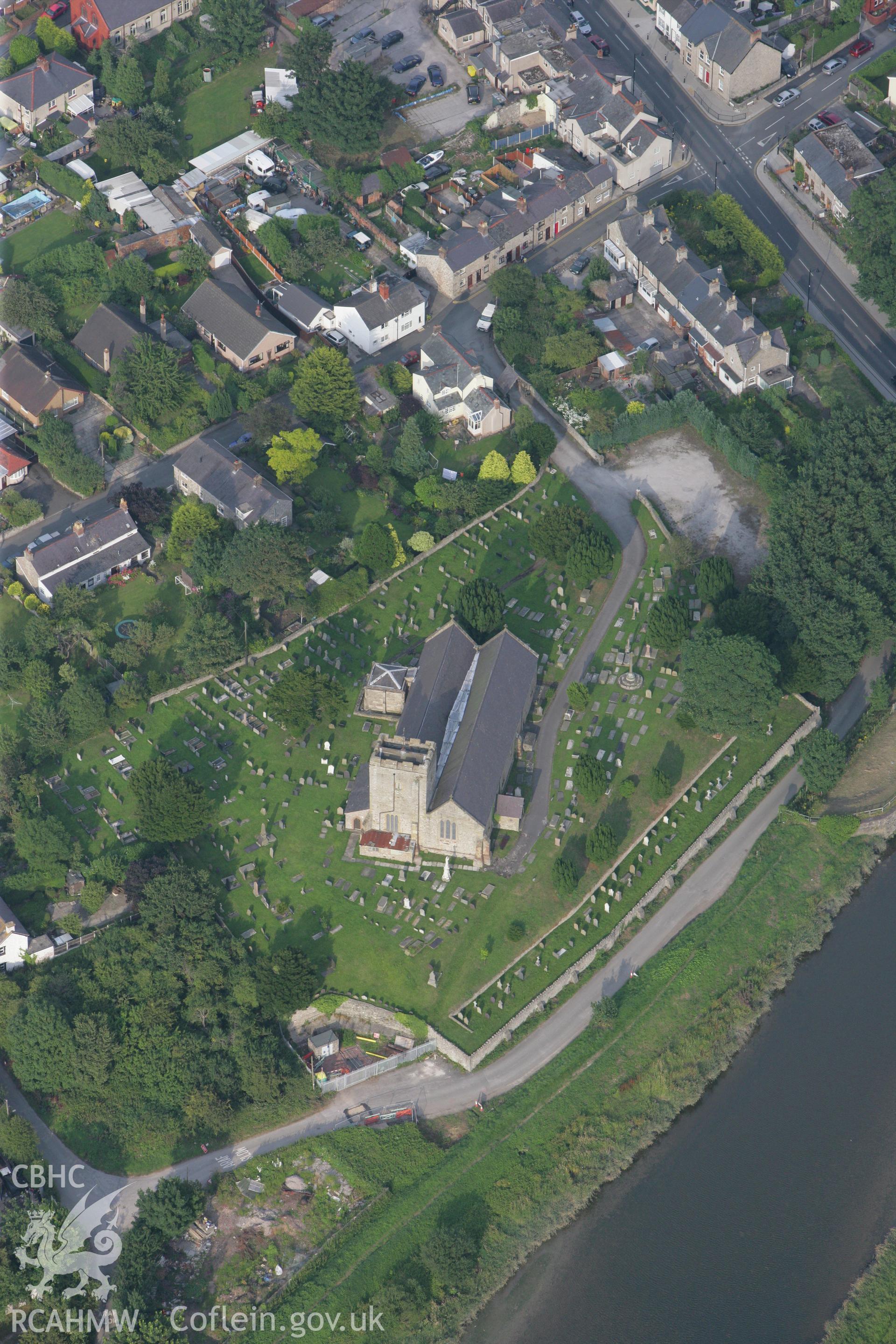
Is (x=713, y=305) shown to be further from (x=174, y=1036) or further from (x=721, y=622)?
(x=174, y=1036)

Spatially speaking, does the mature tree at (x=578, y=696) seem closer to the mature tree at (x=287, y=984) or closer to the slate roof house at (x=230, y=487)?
the slate roof house at (x=230, y=487)

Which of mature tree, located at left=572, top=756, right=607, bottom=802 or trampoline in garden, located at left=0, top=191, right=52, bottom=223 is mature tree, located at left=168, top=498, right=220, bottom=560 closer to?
mature tree, located at left=572, top=756, right=607, bottom=802

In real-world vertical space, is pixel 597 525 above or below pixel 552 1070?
above

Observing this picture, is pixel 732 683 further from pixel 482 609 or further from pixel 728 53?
pixel 728 53

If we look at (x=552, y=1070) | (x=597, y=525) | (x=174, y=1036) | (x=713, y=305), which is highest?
(x=713, y=305)

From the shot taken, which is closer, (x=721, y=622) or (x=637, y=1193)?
(x=637, y=1193)

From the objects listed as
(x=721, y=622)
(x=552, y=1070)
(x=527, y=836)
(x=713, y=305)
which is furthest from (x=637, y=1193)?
(x=713, y=305)

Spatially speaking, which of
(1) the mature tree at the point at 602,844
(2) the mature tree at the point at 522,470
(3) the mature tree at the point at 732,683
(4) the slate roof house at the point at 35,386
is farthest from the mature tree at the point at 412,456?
(1) the mature tree at the point at 602,844

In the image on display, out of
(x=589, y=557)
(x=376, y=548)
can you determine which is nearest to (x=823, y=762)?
(x=589, y=557)
